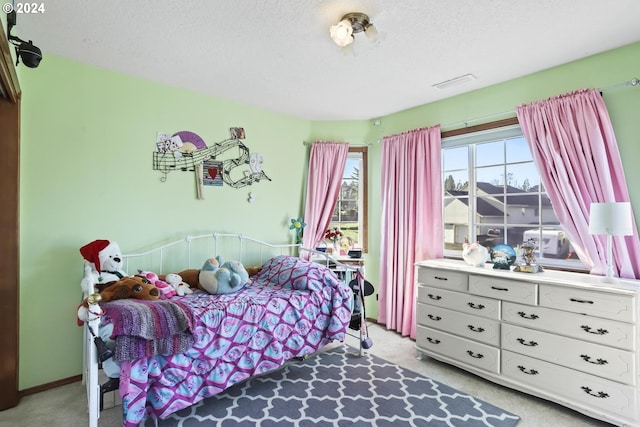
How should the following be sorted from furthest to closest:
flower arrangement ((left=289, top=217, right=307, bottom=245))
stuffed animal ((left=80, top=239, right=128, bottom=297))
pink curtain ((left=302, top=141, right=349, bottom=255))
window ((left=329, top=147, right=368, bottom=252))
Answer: window ((left=329, top=147, right=368, bottom=252))
pink curtain ((left=302, top=141, right=349, bottom=255))
flower arrangement ((left=289, top=217, right=307, bottom=245))
stuffed animal ((left=80, top=239, right=128, bottom=297))

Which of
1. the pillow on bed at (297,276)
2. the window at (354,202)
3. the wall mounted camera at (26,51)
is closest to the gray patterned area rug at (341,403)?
the pillow on bed at (297,276)

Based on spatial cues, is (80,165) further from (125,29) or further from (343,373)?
(343,373)

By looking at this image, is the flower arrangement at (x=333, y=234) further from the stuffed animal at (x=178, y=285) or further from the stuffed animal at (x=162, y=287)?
the stuffed animal at (x=162, y=287)

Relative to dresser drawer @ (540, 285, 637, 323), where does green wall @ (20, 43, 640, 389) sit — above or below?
above

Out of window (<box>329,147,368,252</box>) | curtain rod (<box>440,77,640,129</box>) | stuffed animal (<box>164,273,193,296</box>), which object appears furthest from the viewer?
window (<box>329,147,368,252</box>)

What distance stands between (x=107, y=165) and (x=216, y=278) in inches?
49.0

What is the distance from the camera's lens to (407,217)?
3.55 meters

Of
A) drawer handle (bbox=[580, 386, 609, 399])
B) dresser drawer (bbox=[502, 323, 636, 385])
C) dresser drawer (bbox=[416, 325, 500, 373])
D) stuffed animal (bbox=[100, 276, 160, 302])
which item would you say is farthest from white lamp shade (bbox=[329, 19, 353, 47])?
drawer handle (bbox=[580, 386, 609, 399])

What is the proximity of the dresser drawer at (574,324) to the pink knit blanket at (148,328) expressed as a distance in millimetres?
2147

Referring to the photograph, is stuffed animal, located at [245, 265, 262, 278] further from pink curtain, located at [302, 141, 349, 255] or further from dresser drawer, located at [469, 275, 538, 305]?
dresser drawer, located at [469, 275, 538, 305]

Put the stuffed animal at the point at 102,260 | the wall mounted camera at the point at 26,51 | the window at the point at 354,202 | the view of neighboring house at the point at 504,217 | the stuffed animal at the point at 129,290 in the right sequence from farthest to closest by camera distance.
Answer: the window at the point at 354,202, the view of neighboring house at the point at 504,217, the stuffed animal at the point at 102,260, the stuffed animal at the point at 129,290, the wall mounted camera at the point at 26,51

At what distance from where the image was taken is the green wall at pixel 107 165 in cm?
240

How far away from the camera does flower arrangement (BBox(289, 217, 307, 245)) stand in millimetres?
3729

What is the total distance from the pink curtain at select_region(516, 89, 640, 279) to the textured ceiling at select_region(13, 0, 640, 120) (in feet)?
1.26
